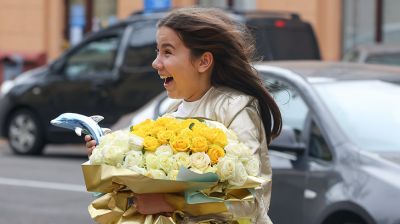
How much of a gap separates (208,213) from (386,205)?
2549mm

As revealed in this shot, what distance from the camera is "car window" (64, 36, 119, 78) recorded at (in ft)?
48.7

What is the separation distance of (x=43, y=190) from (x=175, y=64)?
8077 mm

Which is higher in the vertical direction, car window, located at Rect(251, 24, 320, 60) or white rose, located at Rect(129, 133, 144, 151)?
white rose, located at Rect(129, 133, 144, 151)

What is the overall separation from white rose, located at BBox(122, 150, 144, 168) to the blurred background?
118 cm

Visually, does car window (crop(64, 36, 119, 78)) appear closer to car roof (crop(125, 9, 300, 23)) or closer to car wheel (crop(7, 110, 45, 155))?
car roof (crop(125, 9, 300, 23))

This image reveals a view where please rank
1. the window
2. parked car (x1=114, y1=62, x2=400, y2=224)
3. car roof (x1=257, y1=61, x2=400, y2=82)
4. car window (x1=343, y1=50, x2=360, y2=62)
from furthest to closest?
car window (x1=343, y1=50, x2=360, y2=62) → car roof (x1=257, y1=61, x2=400, y2=82) → the window → parked car (x1=114, y1=62, x2=400, y2=224)

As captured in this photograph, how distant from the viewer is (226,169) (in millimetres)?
3309

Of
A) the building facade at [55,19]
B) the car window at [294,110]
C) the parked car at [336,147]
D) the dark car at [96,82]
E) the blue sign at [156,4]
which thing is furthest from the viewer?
the building facade at [55,19]

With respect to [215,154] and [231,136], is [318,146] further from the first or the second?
[215,154]

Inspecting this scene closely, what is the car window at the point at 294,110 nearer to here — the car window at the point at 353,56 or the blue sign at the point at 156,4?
the car window at the point at 353,56

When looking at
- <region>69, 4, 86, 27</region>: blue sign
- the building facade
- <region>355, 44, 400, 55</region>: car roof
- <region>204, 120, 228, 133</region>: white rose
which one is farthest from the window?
<region>69, 4, 86, 27</region>: blue sign

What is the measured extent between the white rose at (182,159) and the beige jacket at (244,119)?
0.26 m

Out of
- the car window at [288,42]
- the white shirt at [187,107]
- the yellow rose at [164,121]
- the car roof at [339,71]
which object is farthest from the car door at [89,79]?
the yellow rose at [164,121]

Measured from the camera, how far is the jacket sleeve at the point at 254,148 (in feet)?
11.2
